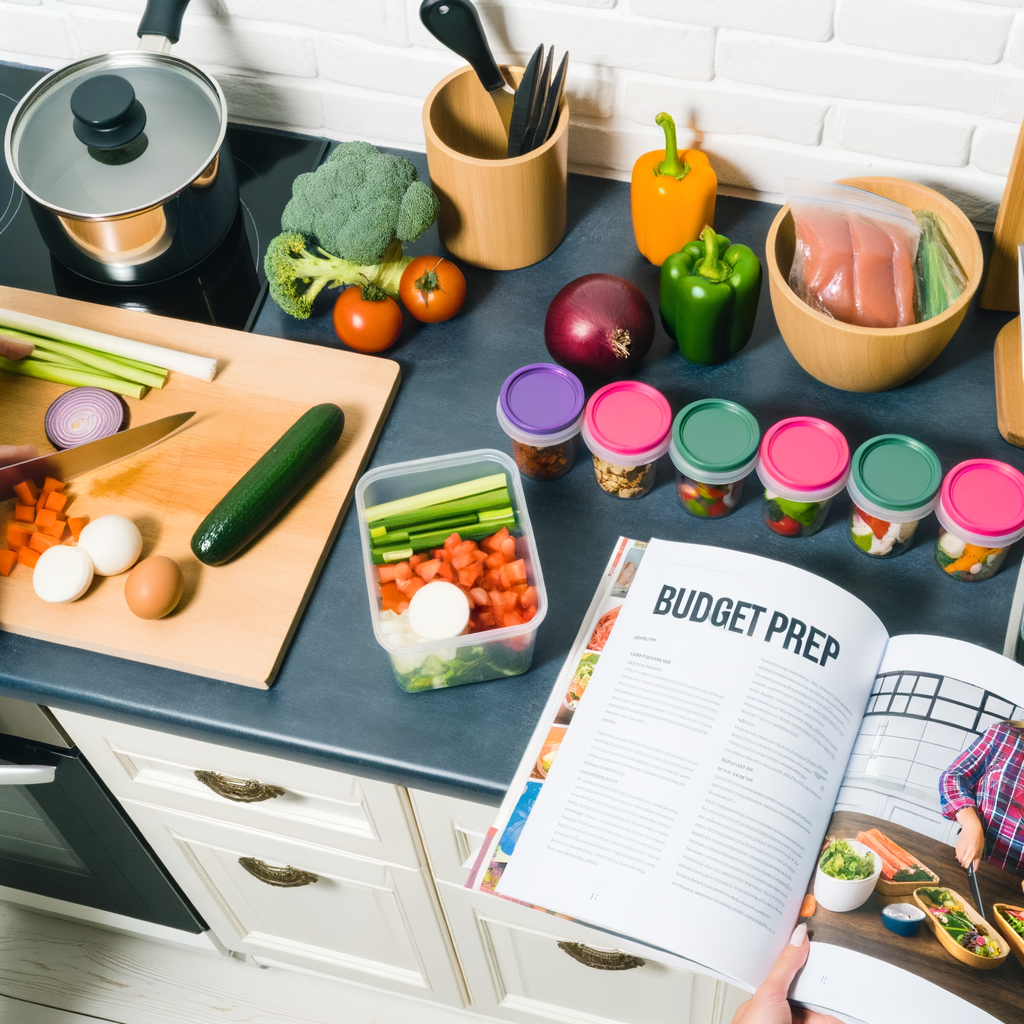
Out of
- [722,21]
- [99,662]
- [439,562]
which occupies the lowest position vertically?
[99,662]

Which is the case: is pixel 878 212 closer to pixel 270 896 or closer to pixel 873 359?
pixel 873 359

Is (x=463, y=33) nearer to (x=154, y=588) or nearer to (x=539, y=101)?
(x=539, y=101)

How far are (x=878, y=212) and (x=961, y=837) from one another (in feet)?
1.90

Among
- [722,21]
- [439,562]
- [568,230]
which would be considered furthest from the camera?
[568,230]

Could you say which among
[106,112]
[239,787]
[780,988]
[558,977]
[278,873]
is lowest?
[558,977]

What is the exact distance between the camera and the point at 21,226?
4.00ft

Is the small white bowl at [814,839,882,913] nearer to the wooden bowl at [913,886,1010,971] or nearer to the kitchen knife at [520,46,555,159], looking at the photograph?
the wooden bowl at [913,886,1010,971]

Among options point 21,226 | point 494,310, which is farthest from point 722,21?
point 21,226

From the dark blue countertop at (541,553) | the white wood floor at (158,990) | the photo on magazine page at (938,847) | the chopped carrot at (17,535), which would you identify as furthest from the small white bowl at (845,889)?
the white wood floor at (158,990)

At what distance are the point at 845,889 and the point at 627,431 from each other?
42cm

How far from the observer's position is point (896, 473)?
2.91ft

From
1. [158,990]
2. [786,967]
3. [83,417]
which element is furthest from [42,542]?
[158,990]

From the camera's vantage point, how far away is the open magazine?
0.72m

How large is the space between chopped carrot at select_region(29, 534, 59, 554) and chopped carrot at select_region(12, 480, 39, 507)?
0.04 metres
